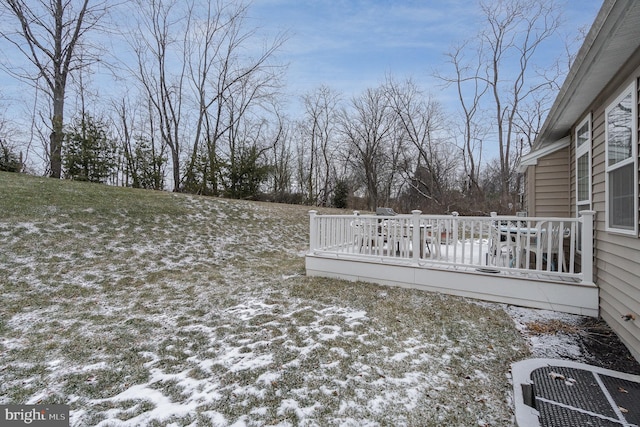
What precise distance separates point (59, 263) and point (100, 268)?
0.68 meters

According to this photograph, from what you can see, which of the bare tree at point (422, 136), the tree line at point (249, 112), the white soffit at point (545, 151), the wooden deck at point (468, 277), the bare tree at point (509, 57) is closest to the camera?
the wooden deck at point (468, 277)

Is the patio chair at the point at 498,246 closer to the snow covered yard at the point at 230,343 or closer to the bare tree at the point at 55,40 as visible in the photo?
the snow covered yard at the point at 230,343

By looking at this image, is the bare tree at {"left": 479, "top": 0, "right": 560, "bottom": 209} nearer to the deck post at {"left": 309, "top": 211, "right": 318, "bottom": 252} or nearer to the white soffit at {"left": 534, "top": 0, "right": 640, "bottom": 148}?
the white soffit at {"left": 534, "top": 0, "right": 640, "bottom": 148}

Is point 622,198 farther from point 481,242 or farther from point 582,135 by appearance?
point 582,135

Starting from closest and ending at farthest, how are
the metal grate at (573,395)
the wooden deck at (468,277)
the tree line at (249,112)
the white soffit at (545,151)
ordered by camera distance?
the metal grate at (573,395)
the wooden deck at (468,277)
the white soffit at (545,151)
the tree line at (249,112)

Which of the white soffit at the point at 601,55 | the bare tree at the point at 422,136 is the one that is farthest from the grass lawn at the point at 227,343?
the bare tree at the point at 422,136

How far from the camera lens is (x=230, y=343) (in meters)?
3.07

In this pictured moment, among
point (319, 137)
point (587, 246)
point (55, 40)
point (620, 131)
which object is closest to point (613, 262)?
point (587, 246)

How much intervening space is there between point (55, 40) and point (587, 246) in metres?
17.4

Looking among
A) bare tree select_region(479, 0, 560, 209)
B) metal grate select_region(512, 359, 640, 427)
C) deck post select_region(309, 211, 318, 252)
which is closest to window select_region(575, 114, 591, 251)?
metal grate select_region(512, 359, 640, 427)

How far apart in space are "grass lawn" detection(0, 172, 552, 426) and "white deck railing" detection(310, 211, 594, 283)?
0.61 meters

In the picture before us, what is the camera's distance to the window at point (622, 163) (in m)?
2.63

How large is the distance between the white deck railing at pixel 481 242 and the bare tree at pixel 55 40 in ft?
42.4

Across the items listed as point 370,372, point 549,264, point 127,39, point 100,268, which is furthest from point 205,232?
point 127,39
